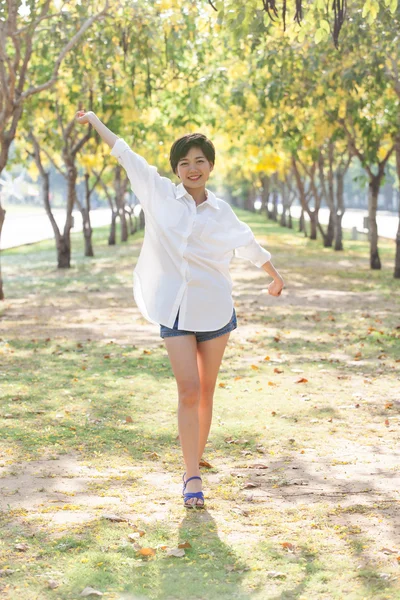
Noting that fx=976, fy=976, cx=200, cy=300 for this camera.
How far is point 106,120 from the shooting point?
20.2 meters

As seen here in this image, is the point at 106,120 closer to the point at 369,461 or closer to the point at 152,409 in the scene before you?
the point at 152,409

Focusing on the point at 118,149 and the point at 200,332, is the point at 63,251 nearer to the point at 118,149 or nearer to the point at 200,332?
the point at 118,149

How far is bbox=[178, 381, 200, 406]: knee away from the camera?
4.88 metres

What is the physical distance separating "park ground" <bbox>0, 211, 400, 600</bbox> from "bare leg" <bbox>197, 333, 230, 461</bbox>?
0.38 meters

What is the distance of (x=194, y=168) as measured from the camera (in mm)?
4941

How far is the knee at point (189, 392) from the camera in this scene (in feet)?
16.0

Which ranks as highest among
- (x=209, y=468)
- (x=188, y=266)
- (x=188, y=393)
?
(x=188, y=266)

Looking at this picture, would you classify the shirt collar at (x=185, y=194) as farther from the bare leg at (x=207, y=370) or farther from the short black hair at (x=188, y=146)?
the bare leg at (x=207, y=370)

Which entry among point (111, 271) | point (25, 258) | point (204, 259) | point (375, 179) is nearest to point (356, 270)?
point (375, 179)

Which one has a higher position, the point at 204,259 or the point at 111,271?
the point at 204,259

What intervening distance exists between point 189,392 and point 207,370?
242 millimetres

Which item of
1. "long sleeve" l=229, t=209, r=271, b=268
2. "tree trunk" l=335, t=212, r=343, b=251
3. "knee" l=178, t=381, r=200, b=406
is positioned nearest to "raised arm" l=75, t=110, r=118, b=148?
"long sleeve" l=229, t=209, r=271, b=268

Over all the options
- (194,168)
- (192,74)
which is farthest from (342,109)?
(194,168)

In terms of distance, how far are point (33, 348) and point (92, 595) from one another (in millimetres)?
7195
